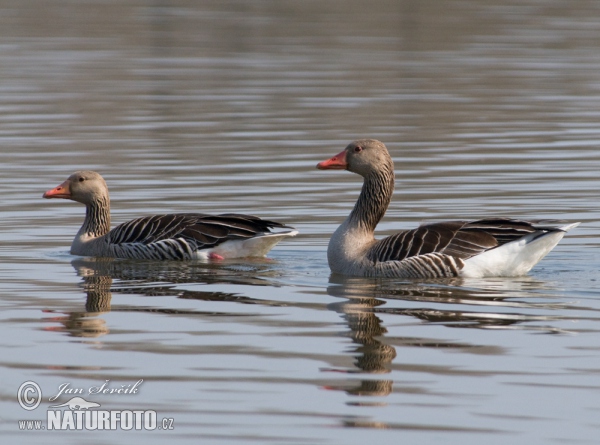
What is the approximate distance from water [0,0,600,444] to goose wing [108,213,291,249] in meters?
0.33

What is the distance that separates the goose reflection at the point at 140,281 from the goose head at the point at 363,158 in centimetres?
149

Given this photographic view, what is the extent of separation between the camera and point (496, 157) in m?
22.0

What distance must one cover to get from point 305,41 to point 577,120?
22051mm

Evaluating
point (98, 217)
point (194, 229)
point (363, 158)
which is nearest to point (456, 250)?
point (363, 158)

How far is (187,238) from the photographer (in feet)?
48.2

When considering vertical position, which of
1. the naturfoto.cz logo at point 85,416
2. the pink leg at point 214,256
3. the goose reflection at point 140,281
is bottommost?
the naturfoto.cz logo at point 85,416

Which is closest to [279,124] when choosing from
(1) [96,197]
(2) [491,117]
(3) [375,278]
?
(2) [491,117]

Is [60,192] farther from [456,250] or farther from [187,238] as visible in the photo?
[456,250]

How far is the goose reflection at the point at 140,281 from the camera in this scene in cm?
1139

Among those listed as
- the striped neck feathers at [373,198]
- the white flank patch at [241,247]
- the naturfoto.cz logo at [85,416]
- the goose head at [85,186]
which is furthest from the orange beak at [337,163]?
the naturfoto.cz logo at [85,416]

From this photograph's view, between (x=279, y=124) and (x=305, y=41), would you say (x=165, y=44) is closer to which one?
(x=305, y=41)

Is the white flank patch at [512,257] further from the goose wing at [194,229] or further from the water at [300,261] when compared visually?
the goose wing at [194,229]

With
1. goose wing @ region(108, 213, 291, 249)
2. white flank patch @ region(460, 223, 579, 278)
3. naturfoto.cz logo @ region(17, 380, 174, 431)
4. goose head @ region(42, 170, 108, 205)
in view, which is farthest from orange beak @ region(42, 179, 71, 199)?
naturfoto.cz logo @ region(17, 380, 174, 431)

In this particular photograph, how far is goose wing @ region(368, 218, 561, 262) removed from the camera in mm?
12789
